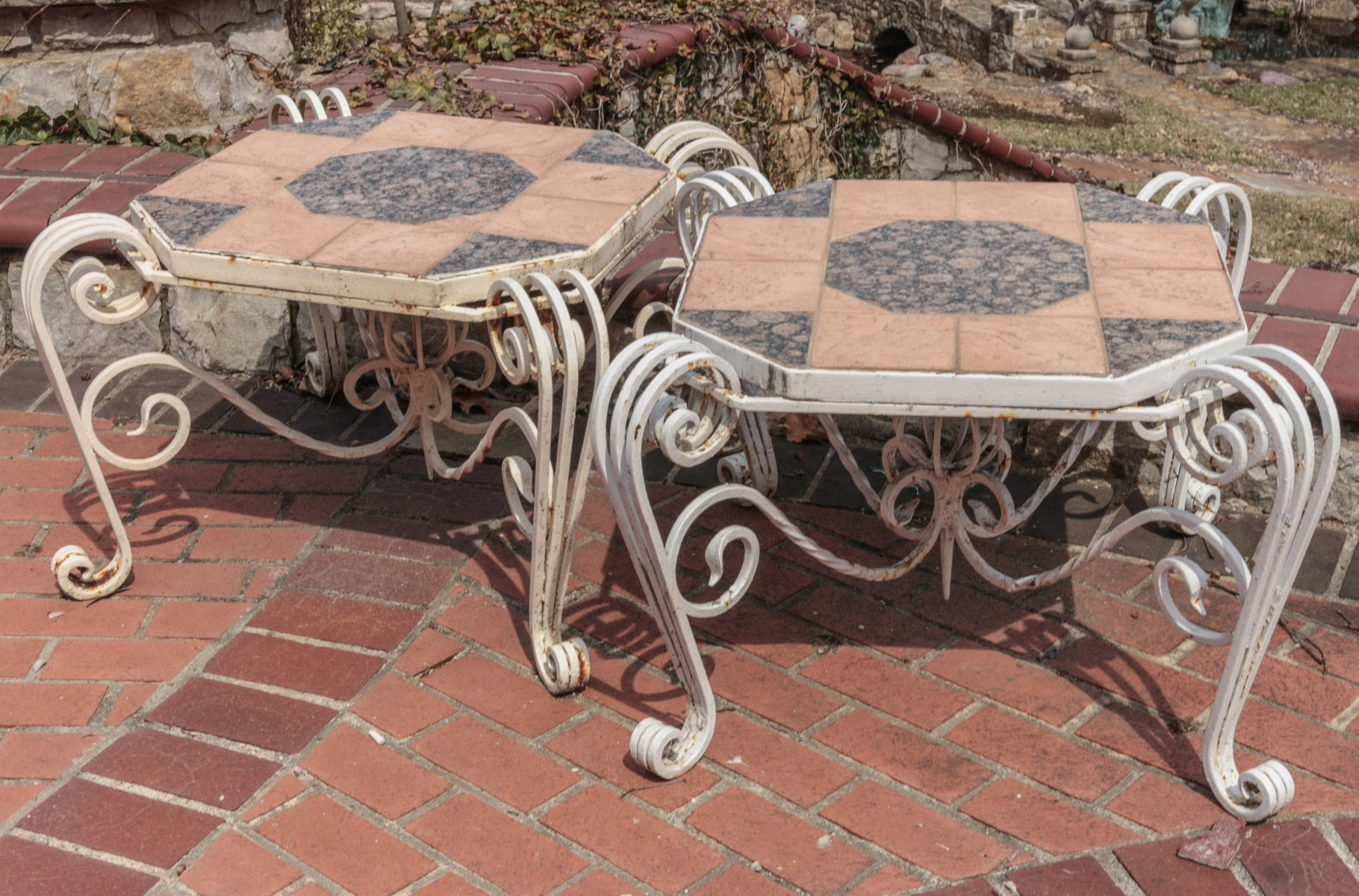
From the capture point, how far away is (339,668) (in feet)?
8.61

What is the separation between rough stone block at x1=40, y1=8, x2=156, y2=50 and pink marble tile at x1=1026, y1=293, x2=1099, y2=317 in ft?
11.2

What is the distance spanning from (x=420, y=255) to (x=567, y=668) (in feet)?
2.80

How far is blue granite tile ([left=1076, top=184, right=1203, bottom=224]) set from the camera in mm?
2684

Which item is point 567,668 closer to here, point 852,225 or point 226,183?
point 852,225

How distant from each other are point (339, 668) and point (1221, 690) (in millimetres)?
1677

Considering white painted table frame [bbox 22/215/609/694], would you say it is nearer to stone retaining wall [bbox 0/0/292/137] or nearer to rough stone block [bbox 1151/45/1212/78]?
stone retaining wall [bbox 0/0/292/137]

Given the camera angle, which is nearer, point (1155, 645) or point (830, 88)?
point (1155, 645)

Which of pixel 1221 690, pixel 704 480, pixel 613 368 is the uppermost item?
pixel 613 368

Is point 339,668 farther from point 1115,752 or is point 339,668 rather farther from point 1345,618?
point 1345,618

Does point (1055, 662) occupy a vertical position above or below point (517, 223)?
below

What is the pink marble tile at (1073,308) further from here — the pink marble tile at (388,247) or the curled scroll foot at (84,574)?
the curled scroll foot at (84,574)

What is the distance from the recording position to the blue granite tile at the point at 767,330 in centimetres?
220

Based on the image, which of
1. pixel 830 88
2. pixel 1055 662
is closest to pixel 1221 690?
pixel 1055 662

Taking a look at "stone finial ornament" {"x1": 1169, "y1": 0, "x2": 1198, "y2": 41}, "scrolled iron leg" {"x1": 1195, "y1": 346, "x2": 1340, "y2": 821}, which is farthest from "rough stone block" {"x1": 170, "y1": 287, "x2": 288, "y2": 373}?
"stone finial ornament" {"x1": 1169, "y1": 0, "x2": 1198, "y2": 41}
